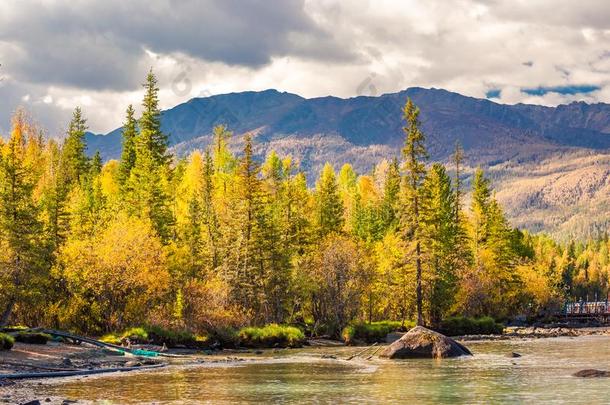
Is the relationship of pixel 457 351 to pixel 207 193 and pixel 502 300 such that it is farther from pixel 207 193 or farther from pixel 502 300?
pixel 502 300

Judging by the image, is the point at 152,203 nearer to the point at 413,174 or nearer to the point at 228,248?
the point at 228,248

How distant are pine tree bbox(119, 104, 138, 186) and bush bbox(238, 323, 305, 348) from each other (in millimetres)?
38231

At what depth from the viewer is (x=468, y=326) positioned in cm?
8069

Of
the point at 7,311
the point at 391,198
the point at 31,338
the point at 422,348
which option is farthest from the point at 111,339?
the point at 391,198

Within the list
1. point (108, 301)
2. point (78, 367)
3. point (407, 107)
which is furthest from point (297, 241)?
point (78, 367)

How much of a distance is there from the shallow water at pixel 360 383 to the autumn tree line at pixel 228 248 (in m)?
15.9

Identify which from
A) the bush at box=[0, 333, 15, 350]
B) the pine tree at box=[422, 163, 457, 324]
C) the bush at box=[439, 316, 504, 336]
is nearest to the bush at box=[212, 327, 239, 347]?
the bush at box=[0, 333, 15, 350]

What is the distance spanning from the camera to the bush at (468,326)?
79500mm

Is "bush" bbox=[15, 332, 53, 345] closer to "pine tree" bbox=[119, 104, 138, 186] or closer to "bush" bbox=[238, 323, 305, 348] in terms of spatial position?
"bush" bbox=[238, 323, 305, 348]

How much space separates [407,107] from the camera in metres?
75.1

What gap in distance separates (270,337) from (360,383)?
92.0 feet

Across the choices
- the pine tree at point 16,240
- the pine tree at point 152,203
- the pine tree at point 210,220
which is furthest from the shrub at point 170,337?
the pine tree at point 210,220

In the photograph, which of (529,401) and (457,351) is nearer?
(529,401)

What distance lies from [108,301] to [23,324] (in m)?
6.35
